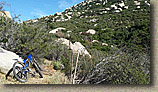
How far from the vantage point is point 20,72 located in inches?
78.3

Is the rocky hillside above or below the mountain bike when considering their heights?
above

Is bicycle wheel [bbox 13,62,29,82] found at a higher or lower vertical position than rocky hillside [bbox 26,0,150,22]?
lower

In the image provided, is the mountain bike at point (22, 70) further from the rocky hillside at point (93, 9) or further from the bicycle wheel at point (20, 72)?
the rocky hillside at point (93, 9)

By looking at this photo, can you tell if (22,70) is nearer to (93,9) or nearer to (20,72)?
(20,72)

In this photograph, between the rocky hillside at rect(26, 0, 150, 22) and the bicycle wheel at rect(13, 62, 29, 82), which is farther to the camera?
the rocky hillside at rect(26, 0, 150, 22)

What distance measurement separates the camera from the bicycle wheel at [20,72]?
Result: 194cm

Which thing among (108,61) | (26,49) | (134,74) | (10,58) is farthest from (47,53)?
(134,74)

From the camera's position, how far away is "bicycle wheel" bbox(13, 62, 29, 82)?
1940mm

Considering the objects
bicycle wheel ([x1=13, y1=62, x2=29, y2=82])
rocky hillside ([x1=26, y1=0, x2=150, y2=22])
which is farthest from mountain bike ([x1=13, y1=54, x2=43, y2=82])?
rocky hillside ([x1=26, y1=0, x2=150, y2=22])

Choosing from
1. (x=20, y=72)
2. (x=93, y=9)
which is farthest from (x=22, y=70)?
(x=93, y=9)

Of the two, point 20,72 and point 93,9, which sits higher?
point 93,9

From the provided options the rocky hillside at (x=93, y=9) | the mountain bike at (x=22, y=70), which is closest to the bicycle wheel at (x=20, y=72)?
the mountain bike at (x=22, y=70)

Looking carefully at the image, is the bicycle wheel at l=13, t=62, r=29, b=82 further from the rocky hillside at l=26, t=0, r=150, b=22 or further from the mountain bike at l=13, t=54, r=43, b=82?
the rocky hillside at l=26, t=0, r=150, b=22

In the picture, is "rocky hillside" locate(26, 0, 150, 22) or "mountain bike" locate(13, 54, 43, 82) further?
"rocky hillside" locate(26, 0, 150, 22)
